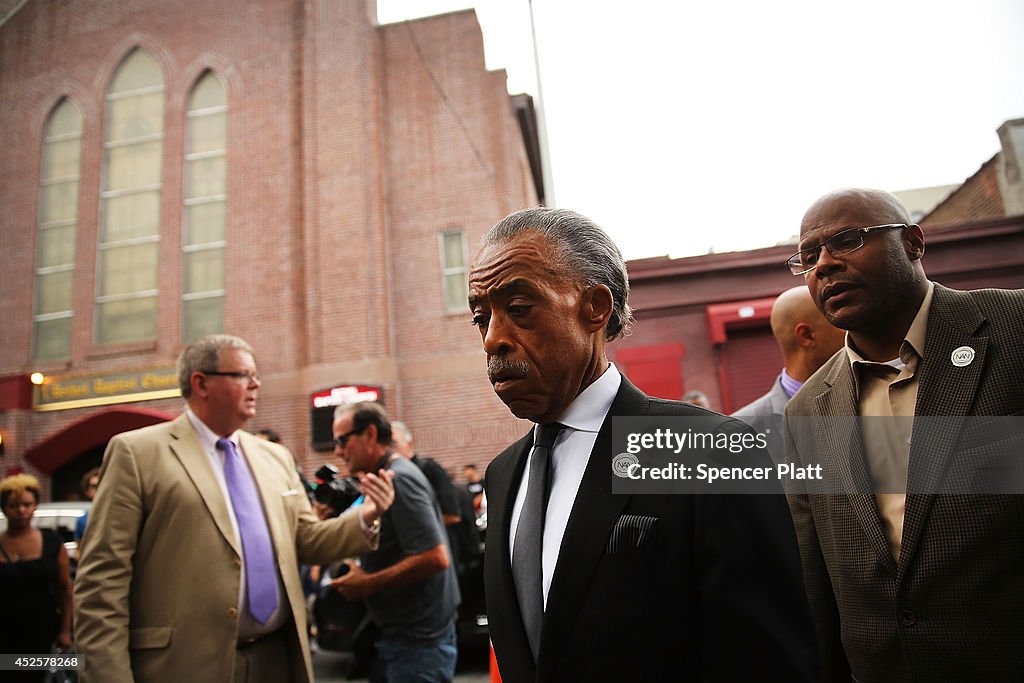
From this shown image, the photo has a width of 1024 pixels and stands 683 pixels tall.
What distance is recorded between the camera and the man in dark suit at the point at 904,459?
1290mm

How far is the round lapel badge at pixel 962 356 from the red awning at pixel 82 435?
1174cm

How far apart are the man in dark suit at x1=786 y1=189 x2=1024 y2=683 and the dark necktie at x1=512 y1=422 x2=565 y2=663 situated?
2.55ft

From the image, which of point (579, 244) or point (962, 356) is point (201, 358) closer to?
point (579, 244)

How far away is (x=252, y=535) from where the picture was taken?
2.40 m

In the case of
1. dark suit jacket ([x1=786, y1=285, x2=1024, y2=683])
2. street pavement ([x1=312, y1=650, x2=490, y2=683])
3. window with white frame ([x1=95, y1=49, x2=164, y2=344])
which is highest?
window with white frame ([x1=95, y1=49, x2=164, y2=344])

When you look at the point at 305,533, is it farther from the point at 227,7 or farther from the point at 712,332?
the point at 227,7

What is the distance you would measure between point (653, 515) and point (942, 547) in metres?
0.71

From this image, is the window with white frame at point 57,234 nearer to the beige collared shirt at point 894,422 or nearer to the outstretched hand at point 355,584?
the outstretched hand at point 355,584

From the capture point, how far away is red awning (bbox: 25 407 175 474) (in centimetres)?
1100

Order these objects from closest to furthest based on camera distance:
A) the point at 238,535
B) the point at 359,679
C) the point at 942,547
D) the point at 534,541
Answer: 1. the point at 534,541
2. the point at 942,547
3. the point at 238,535
4. the point at 359,679

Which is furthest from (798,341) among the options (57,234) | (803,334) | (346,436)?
(57,234)

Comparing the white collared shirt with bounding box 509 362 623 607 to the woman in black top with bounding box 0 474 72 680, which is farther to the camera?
the woman in black top with bounding box 0 474 72 680

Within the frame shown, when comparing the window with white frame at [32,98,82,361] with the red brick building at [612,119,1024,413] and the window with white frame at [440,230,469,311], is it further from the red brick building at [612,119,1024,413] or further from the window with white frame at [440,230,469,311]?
the red brick building at [612,119,1024,413]

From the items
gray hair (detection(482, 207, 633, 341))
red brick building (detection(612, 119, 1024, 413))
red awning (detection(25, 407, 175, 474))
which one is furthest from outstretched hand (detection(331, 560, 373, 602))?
red awning (detection(25, 407, 175, 474))
